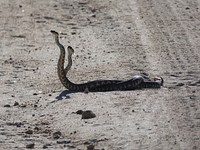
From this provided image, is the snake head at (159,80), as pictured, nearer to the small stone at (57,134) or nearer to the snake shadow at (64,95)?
the snake shadow at (64,95)

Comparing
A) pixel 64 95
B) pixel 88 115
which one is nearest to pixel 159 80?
pixel 64 95

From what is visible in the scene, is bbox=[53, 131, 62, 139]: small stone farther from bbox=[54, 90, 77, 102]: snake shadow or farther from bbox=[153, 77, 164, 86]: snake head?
bbox=[153, 77, 164, 86]: snake head

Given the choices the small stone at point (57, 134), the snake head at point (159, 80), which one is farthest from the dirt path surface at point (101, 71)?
the snake head at point (159, 80)

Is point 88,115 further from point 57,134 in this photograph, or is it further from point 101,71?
point 101,71

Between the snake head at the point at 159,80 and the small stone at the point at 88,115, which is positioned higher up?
the small stone at the point at 88,115

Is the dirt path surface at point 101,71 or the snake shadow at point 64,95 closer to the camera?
the dirt path surface at point 101,71

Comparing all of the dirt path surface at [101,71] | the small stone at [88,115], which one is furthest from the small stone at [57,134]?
the small stone at [88,115]

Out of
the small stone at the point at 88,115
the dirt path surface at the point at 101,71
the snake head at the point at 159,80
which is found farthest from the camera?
the snake head at the point at 159,80

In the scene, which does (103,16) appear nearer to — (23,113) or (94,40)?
(94,40)

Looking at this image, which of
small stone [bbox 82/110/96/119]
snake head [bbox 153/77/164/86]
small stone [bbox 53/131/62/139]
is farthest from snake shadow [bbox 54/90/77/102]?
small stone [bbox 53/131/62/139]

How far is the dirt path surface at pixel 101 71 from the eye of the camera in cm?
978

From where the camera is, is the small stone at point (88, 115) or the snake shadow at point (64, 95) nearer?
the small stone at point (88, 115)

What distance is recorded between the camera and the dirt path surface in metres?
9.78

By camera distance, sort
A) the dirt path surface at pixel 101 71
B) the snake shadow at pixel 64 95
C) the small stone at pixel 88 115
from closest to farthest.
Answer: the dirt path surface at pixel 101 71
the small stone at pixel 88 115
the snake shadow at pixel 64 95
